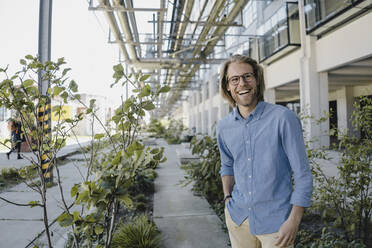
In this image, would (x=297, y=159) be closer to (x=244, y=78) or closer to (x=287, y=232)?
(x=287, y=232)

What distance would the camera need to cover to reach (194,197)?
3.74 meters


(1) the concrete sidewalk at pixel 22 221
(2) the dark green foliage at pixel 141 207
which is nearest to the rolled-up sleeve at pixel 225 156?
(1) the concrete sidewalk at pixel 22 221

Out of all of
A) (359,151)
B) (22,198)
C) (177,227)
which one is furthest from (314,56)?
(22,198)

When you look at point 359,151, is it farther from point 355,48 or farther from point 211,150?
point 355,48

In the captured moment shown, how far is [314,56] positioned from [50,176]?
24.7ft

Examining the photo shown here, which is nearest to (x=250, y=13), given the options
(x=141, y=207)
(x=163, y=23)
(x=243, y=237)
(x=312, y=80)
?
(x=312, y=80)

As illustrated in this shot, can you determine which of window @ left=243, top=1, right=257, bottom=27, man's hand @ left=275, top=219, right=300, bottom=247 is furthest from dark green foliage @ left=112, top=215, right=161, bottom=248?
window @ left=243, top=1, right=257, bottom=27

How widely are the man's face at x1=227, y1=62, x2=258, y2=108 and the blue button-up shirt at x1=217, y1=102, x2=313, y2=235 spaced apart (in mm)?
58

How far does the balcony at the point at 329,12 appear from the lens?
5293 mm

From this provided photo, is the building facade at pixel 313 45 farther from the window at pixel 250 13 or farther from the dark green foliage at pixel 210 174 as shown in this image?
the dark green foliage at pixel 210 174

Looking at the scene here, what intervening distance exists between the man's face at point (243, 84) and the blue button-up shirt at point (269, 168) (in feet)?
0.19

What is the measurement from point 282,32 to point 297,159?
25.5ft

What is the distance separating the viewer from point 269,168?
1.09 metres

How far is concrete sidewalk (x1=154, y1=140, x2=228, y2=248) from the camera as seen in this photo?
2.30 meters
